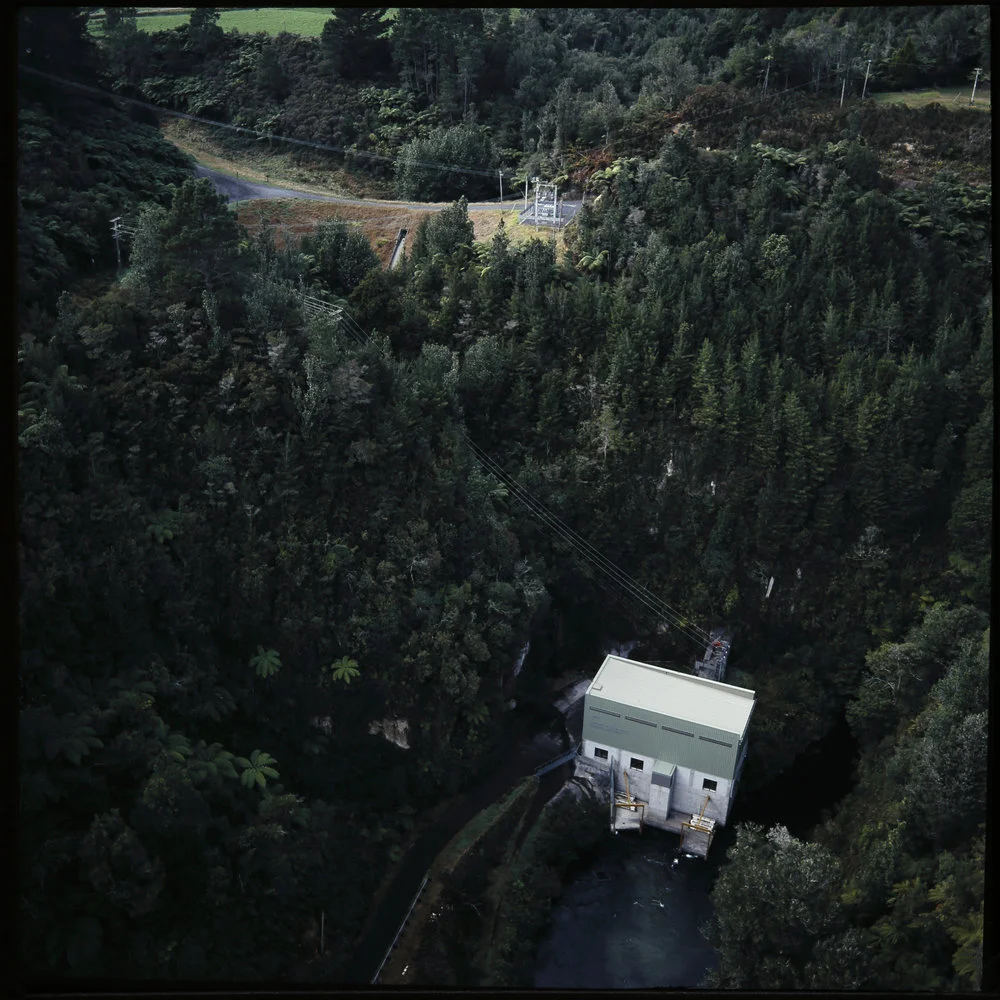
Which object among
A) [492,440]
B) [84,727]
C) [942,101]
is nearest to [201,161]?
[492,440]

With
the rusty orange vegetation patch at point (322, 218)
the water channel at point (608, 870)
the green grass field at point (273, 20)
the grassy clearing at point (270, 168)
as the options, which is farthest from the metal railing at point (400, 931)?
the green grass field at point (273, 20)

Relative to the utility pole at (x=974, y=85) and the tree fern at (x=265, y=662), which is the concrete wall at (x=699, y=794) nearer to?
the tree fern at (x=265, y=662)

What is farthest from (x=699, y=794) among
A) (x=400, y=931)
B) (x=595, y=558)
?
(x=400, y=931)

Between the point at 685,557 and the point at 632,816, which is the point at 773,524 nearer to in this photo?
the point at 685,557

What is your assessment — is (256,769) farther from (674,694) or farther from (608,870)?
(674,694)

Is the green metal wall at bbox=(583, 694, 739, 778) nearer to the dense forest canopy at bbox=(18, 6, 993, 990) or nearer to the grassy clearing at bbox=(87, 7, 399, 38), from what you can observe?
the dense forest canopy at bbox=(18, 6, 993, 990)

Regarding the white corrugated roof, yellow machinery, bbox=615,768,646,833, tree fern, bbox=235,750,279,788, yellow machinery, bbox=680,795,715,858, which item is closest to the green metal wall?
the white corrugated roof
